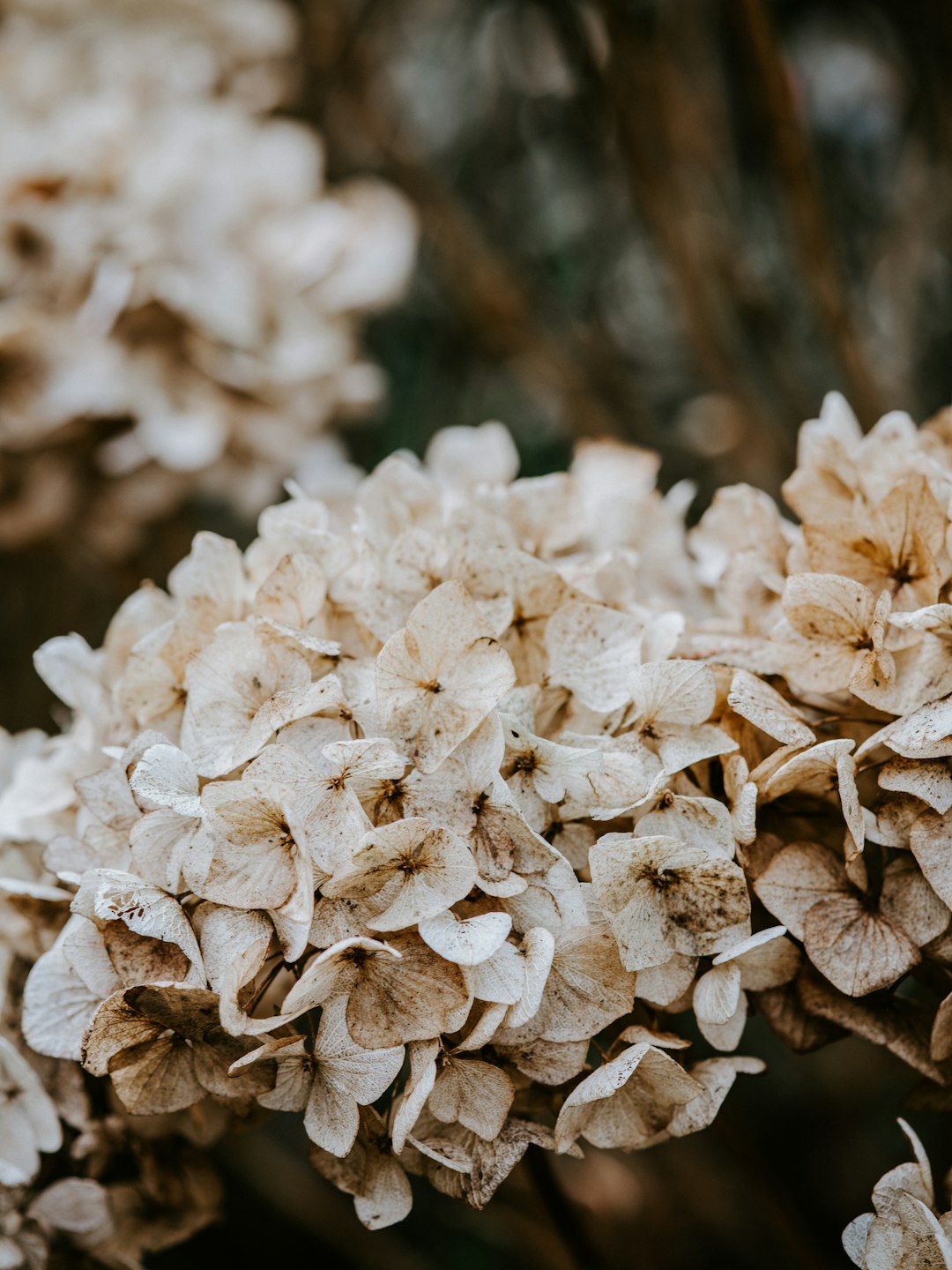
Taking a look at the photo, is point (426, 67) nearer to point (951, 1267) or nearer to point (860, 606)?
point (860, 606)

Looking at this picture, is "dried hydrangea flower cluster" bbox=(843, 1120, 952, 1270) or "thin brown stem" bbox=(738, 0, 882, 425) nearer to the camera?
"dried hydrangea flower cluster" bbox=(843, 1120, 952, 1270)

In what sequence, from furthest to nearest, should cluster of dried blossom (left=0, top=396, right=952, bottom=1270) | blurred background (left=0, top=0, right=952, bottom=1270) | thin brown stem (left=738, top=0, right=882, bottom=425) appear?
blurred background (left=0, top=0, right=952, bottom=1270)
thin brown stem (left=738, top=0, right=882, bottom=425)
cluster of dried blossom (left=0, top=396, right=952, bottom=1270)

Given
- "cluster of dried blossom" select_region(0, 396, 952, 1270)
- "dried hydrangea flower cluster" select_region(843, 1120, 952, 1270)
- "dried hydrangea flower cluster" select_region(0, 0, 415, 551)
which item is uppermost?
"dried hydrangea flower cluster" select_region(0, 0, 415, 551)

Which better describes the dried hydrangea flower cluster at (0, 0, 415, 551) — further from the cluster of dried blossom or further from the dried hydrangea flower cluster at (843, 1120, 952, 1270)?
the dried hydrangea flower cluster at (843, 1120, 952, 1270)

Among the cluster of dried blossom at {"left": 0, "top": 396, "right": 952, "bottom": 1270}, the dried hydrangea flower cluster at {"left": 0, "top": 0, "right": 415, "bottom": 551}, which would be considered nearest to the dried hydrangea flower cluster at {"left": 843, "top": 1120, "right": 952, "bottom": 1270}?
the cluster of dried blossom at {"left": 0, "top": 396, "right": 952, "bottom": 1270}

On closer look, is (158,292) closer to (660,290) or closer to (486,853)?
(486,853)

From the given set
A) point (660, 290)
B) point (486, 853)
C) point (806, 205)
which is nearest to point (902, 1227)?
point (486, 853)

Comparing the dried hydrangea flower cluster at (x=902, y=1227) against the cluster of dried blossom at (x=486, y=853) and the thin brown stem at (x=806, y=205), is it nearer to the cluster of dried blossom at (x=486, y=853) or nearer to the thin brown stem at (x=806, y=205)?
the cluster of dried blossom at (x=486, y=853)

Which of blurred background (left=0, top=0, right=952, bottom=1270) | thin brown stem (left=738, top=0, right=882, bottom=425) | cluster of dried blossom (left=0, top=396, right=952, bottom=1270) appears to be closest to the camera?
cluster of dried blossom (left=0, top=396, right=952, bottom=1270)
